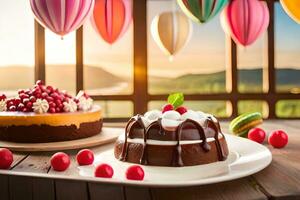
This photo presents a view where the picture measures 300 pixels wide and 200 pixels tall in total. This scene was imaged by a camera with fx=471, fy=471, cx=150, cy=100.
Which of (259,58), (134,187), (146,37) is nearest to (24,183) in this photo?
(134,187)

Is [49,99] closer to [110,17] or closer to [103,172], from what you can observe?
[103,172]

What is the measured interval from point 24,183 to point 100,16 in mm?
1933

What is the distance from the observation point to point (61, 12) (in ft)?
7.90

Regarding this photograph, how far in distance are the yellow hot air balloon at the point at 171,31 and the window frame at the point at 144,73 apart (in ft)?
1.67

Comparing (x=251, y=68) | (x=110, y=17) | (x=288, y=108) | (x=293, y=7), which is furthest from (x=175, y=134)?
(x=288, y=108)

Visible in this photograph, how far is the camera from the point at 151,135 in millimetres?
1515

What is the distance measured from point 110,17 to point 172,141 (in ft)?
5.57

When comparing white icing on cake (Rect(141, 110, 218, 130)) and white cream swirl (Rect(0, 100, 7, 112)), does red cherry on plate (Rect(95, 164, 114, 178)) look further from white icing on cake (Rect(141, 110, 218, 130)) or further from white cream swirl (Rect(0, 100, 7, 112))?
white cream swirl (Rect(0, 100, 7, 112))

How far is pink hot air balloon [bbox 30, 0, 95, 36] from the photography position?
2.39 metres

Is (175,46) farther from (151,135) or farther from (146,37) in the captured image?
(151,135)

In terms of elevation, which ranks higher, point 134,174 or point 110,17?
point 110,17

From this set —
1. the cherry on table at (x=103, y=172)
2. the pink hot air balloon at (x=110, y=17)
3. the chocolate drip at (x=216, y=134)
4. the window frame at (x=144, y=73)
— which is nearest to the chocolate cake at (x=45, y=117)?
the chocolate drip at (x=216, y=134)

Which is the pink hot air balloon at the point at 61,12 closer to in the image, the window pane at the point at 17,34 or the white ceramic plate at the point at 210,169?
the white ceramic plate at the point at 210,169

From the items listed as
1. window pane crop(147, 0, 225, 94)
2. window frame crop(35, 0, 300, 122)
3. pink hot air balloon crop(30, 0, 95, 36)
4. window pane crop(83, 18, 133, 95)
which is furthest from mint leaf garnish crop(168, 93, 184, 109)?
window pane crop(83, 18, 133, 95)
